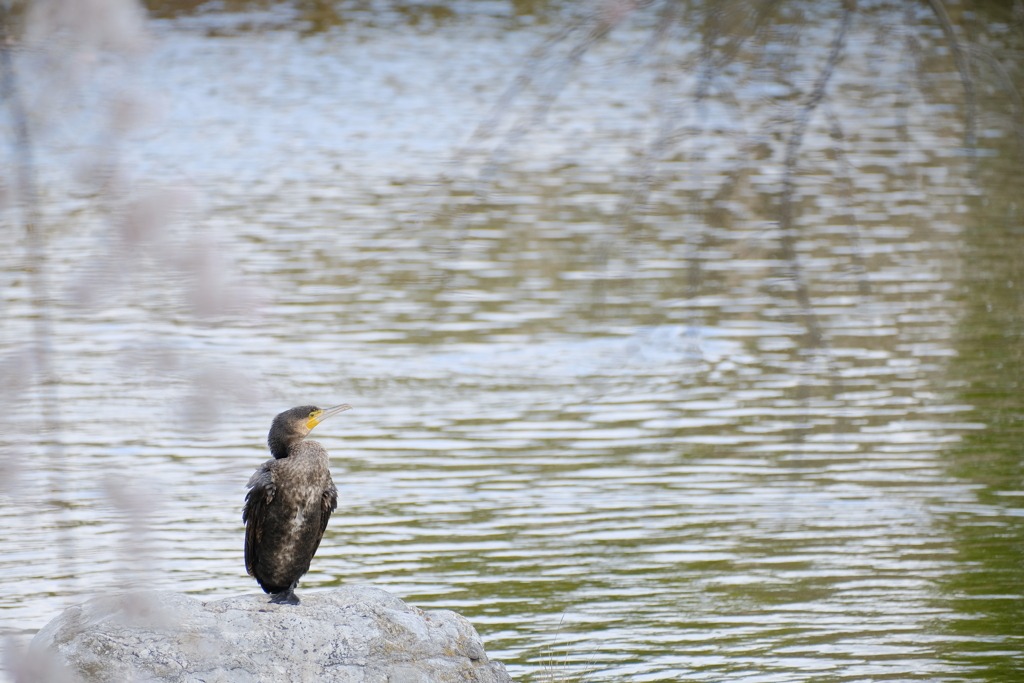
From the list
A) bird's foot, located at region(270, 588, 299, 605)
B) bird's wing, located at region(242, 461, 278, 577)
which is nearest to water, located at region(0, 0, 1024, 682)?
bird's wing, located at region(242, 461, 278, 577)

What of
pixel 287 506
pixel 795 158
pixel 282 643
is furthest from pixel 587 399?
pixel 287 506

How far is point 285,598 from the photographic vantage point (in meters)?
5.53

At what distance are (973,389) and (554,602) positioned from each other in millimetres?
4864

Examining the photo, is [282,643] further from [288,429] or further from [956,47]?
[956,47]

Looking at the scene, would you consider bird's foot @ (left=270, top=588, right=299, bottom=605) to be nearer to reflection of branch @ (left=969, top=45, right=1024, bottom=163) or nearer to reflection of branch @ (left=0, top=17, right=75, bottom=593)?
Answer: reflection of branch @ (left=0, top=17, right=75, bottom=593)

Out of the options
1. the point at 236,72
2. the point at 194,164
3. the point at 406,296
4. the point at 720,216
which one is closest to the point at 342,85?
the point at 236,72

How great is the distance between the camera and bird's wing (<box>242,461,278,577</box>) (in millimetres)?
5398

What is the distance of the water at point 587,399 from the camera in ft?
9.14

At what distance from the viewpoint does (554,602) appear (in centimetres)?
734

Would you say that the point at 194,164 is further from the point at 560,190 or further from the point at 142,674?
the point at 142,674

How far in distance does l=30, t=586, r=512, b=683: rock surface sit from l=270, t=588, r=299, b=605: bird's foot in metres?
0.05

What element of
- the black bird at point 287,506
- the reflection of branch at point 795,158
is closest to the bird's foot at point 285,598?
the black bird at point 287,506

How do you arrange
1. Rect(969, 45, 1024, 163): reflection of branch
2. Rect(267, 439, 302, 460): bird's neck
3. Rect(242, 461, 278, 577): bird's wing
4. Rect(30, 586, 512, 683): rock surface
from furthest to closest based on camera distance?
Rect(267, 439, 302, 460): bird's neck
Rect(242, 461, 278, 577): bird's wing
Rect(30, 586, 512, 683): rock surface
Rect(969, 45, 1024, 163): reflection of branch

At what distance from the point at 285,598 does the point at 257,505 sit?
395 mm
